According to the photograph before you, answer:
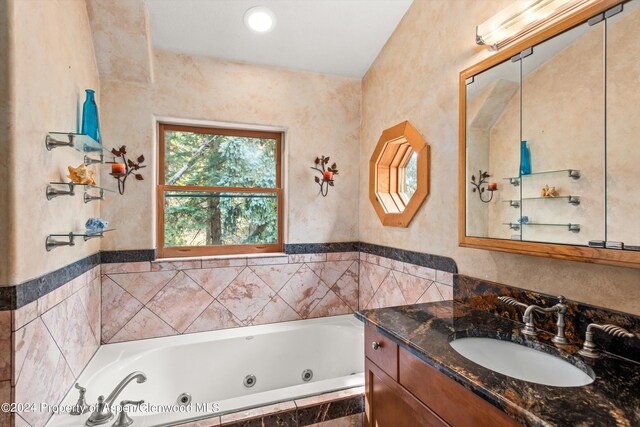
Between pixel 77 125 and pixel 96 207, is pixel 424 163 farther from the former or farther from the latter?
pixel 96 207

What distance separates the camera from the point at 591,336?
1.11 metres

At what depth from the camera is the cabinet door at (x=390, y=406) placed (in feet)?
3.78

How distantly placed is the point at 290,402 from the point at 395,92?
2.13 metres

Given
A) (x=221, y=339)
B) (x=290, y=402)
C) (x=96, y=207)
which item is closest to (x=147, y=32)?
(x=96, y=207)

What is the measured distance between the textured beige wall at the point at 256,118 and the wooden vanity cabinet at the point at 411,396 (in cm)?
142

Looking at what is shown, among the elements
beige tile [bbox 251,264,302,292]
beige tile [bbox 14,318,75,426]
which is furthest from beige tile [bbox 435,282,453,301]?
beige tile [bbox 14,318,75,426]

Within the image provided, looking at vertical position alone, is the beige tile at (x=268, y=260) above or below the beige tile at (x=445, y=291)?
above

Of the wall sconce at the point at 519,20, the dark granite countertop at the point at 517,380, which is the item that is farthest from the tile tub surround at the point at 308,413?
the wall sconce at the point at 519,20

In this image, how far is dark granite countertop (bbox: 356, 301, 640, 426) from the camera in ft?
2.58

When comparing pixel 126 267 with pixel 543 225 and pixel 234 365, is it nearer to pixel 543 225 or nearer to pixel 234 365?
pixel 234 365

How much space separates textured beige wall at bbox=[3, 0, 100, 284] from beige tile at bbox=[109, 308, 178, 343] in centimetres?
78

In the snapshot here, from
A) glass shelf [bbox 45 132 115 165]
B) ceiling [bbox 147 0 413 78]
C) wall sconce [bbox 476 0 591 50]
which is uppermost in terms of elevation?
ceiling [bbox 147 0 413 78]

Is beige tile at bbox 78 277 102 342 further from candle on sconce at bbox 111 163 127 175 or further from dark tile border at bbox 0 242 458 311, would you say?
candle on sconce at bbox 111 163 127 175

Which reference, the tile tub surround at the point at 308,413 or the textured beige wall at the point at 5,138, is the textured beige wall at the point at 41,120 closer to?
the textured beige wall at the point at 5,138
